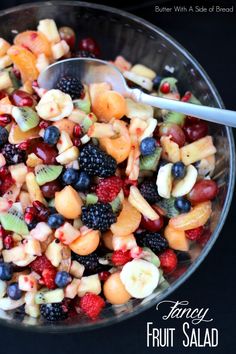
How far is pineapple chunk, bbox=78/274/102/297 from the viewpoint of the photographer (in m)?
2.10

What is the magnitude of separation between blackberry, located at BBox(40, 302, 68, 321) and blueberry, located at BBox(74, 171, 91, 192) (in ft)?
1.38

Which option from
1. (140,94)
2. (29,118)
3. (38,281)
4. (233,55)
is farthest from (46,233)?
(233,55)

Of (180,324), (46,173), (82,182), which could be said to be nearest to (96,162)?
(82,182)

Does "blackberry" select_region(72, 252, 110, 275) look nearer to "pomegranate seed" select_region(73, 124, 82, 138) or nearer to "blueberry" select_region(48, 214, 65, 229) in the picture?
"blueberry" select_region(48, 214, 65, 229)

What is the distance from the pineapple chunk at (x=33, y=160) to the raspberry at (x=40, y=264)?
1.13 feet

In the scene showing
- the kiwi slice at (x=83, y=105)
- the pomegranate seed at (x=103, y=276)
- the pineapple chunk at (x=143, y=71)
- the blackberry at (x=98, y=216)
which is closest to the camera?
the blackberry at (x=98, y=216)

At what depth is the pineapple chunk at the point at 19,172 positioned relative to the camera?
84.7 inches

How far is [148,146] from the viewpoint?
2121mm

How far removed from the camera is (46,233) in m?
2.09

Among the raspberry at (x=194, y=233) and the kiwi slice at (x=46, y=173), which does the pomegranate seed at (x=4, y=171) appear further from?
the raspberry at (x=194, y=233)

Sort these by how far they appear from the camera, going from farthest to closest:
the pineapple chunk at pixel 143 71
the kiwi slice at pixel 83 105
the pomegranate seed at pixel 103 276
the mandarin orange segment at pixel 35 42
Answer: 1. the pineapple chunk at pixel 143 71
2. the mandarin orange segment at pixel 35 42
3. the kiwi slice at pixel 83 105
4. the pomegranate seed at pixel 103 276

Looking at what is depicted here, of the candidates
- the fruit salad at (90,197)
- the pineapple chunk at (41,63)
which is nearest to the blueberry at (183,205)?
the fruit salad at (90,197)

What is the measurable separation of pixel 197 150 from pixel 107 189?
1.32 ft

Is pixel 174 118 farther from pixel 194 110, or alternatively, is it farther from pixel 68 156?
pixel 68 156
